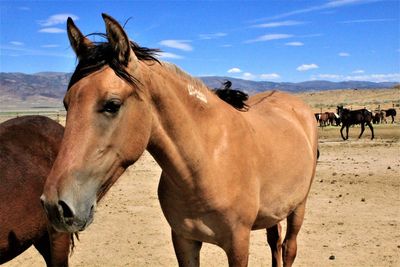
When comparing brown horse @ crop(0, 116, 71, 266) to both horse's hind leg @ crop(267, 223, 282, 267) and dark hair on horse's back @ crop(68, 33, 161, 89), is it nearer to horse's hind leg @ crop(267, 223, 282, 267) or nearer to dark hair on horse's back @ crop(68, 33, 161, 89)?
dark hair on horse's back @ crop(68, 33, 161, 89)

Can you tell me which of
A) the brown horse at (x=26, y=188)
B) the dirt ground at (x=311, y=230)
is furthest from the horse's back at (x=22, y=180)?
the dirt ground at (x=311, y=230)

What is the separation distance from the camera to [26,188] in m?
3.30

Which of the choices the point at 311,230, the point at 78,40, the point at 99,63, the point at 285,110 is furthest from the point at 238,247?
the point at 311,230

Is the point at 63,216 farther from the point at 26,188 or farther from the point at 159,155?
the point at 26,188

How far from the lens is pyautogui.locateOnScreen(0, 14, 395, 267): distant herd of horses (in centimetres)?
194

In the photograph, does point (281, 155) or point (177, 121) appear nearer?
point (177, 121)

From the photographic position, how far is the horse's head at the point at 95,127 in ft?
6.04

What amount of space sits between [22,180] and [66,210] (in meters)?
1.72

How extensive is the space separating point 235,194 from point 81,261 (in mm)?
3526

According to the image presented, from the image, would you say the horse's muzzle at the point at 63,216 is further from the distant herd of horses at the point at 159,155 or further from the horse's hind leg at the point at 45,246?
the horse's hind leg at the point at 45,246

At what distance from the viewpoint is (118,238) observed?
244 inches

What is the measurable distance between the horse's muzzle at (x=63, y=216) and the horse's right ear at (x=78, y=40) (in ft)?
2.63

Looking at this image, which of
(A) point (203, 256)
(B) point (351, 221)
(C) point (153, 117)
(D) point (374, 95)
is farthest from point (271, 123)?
(D) point (374, 95)

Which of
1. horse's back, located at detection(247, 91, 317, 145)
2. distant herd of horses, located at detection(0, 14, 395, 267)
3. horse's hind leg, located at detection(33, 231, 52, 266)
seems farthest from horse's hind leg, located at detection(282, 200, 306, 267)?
horse's hind leg, located at detection(33, 231, 52, 266)
